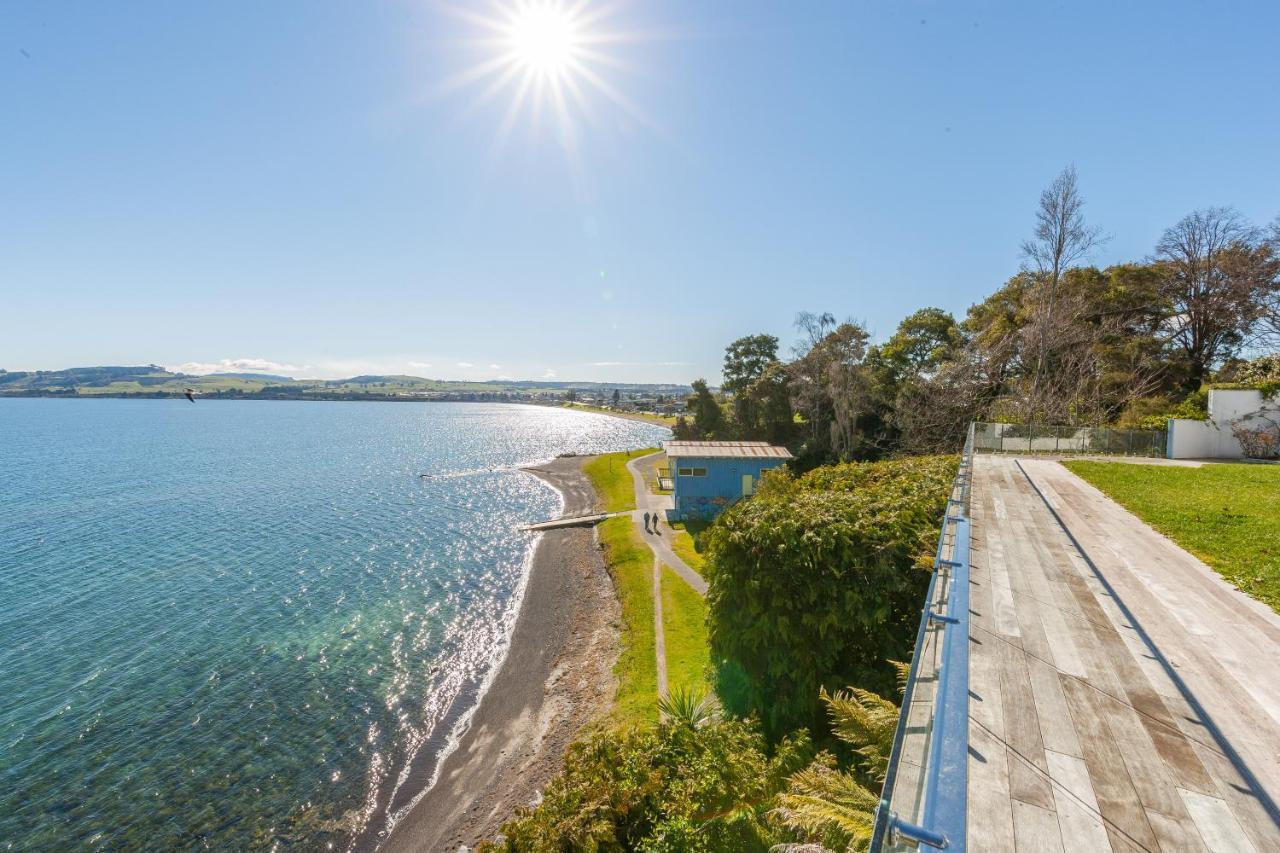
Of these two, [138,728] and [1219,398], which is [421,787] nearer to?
[138,728]

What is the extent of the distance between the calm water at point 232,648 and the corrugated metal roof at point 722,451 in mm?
12655

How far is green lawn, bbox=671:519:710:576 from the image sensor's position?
28.3m

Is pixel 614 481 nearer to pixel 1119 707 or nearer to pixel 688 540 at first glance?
pixel 688 540

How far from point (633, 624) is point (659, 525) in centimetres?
1353

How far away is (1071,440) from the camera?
20.5 m

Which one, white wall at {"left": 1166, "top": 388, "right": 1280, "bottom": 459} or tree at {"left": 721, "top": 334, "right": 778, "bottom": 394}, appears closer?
white wall at {"left": 1166, "top": 388, "right": 1280, "bottom": 459}

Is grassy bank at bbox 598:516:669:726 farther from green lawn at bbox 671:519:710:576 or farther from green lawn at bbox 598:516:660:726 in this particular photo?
green lawn at bbox 671:519:710:576

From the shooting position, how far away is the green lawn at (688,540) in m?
28.3

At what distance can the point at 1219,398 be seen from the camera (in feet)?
65.8

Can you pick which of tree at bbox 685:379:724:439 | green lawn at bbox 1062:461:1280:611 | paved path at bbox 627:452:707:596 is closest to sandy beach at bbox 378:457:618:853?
paved path at bbox 627:452:707:596

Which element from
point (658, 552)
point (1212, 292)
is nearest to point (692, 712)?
point (658, 552)

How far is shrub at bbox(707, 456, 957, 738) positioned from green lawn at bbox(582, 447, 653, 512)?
107 ft

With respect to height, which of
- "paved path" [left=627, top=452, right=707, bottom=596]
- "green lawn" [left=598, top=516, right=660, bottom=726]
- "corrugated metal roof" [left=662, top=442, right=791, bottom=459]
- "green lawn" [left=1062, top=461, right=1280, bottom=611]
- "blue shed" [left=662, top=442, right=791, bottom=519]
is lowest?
"green lawn" [left=598, top=516, right=660, bottom=726]

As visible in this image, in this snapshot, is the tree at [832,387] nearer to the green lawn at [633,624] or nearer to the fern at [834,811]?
the green lawn at [633,624]
